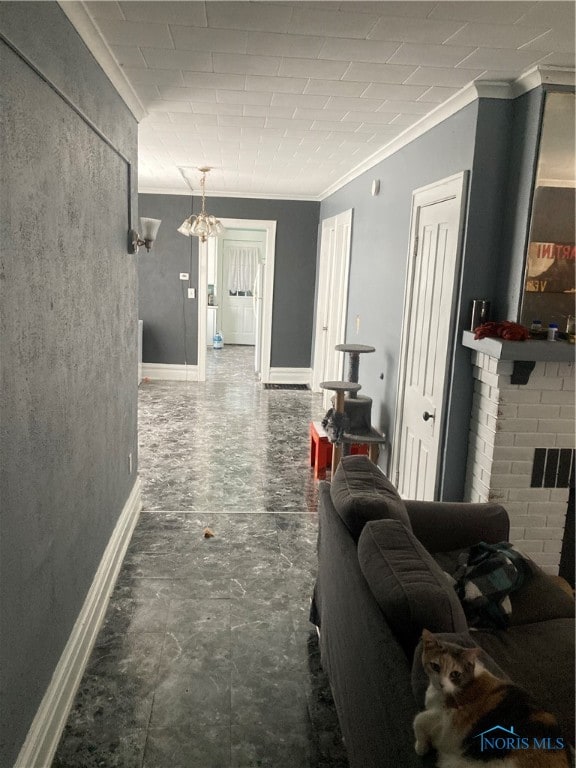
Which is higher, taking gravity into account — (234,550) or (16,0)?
(16,0)

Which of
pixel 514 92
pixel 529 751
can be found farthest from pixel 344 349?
pixel 529 751

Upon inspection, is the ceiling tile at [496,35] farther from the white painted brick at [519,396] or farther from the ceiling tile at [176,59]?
the white painted brick at [519,396]

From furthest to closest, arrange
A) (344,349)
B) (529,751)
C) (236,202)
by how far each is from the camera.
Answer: (236,202)
(344,349)
(529,751)

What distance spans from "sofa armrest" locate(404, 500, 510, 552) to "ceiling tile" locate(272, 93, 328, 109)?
217cm

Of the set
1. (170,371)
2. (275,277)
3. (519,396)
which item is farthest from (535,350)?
(170,371)

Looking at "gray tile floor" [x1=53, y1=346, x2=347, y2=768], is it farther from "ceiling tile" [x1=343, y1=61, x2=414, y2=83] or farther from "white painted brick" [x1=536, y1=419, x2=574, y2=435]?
"ceiling tile" [x1=343, y1=61, x2=414, y2=83]

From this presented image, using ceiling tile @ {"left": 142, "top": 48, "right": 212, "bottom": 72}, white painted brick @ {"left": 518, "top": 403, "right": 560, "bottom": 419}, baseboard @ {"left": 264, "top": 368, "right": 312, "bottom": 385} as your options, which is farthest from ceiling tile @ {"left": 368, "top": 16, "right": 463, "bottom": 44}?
baseboard @ {"left": 264, "top": 368, "right": 312, "bottom": 385}

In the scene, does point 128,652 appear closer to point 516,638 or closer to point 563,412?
point 516,638

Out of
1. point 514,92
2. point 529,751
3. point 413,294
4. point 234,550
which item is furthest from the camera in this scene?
point 413,294

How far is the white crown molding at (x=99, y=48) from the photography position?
6.59 ft

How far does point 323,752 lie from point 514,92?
293 cm

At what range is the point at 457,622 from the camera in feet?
4.92

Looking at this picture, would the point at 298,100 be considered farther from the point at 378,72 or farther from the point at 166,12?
the point at 166,12

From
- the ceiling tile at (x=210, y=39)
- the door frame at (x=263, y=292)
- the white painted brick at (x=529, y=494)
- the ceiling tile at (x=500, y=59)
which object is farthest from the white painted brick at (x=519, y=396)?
the door frame at (x=263, y=292)
